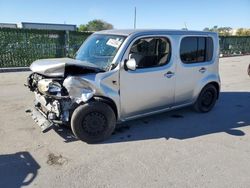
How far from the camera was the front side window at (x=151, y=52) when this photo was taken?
472 centimetres

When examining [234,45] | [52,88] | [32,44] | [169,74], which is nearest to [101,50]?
[52,88]

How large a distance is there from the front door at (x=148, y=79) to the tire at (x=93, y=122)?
0.36m

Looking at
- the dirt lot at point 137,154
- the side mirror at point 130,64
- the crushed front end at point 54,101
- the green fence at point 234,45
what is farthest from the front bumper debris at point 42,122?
the green fence at point 234,45

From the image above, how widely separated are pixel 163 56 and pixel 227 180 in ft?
8.33

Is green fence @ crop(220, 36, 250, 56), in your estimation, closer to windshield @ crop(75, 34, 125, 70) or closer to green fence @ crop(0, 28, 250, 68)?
green fence @ crop(0, 28, 250, 68)

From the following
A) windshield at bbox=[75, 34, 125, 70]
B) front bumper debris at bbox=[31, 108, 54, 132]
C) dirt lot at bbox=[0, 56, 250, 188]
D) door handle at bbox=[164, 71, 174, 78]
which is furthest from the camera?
door handle at bbox=[164, 71, 174, 78]

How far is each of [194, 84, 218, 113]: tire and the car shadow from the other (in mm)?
3844

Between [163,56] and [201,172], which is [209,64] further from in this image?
[201,172]

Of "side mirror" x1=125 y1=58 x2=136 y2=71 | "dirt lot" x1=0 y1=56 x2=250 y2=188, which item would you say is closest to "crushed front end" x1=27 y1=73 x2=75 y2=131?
"dirt lot" x1=0 y1=56 x2=250 y2=188

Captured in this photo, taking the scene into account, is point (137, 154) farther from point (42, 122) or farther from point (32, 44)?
point (32, 44)

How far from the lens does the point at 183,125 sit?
5355mm

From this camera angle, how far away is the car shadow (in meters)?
3.24

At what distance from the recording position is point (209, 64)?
233 inches

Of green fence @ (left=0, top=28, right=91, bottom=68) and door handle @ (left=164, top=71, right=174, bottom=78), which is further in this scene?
green fence @ (left=0, top=28, right=91, bottom=68)
